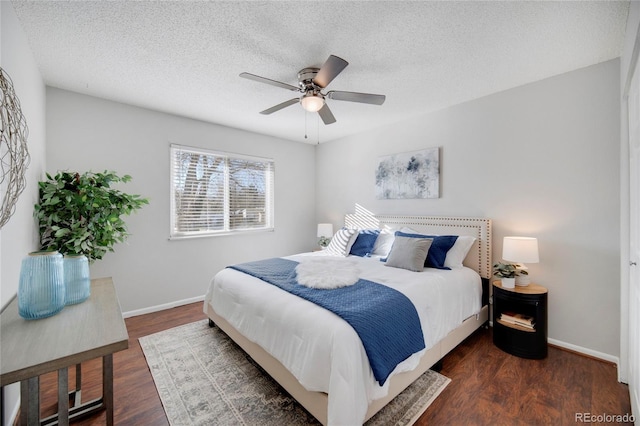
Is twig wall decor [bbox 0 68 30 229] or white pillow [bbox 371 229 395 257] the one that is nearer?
twig wall decor [bbox 0 68 30 229]

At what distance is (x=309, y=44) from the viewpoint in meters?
2.08

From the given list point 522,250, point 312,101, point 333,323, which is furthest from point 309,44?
point 522,250

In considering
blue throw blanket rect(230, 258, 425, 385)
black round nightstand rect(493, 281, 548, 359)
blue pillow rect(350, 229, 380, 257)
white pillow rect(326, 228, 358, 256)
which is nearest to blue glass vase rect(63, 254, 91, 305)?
blue throw blanket rect(230, 258, 425, 385)

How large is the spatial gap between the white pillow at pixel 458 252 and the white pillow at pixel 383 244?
2.57 ft

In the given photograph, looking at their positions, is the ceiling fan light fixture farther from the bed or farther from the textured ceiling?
the bed

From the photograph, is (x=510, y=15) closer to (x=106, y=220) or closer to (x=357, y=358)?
(x=357, y=358)

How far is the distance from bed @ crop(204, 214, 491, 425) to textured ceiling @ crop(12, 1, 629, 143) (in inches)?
65.3

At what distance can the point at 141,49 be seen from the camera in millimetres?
2176

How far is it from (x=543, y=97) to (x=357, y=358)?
3.09 meters

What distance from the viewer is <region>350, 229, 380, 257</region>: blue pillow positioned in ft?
12.0

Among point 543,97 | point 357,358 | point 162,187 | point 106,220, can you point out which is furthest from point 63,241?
point 543,97

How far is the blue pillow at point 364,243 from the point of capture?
3.64 metres

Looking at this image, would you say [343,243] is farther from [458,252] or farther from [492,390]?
[492,390]

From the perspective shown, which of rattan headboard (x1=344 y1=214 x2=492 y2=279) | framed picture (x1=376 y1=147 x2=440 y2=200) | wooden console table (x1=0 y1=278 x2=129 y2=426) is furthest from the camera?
framed picture (x1=376 y1=147 x2=440 y2=200)
